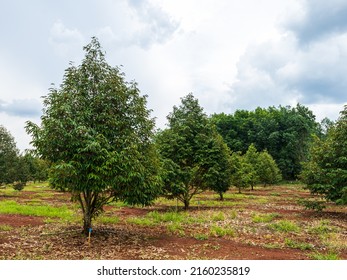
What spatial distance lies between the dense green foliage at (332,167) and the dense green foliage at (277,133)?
6368 centimetres

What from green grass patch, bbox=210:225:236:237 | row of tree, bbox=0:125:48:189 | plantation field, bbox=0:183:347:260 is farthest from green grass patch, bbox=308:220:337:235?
row of tree, bbox=0:125:48:189

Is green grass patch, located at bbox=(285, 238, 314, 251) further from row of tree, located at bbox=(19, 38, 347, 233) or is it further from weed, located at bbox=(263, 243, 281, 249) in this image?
row of tree, located at bbox=(19, 38, 347, 233)

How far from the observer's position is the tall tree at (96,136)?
11344 mm

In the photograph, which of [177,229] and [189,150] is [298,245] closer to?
[177,229]

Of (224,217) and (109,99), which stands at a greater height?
(109,99)

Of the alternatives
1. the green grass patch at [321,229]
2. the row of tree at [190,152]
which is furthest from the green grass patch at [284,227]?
the row of tree at [190,152]

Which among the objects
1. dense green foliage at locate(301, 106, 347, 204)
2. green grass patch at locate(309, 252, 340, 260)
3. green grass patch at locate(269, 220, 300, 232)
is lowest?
green grass patch at locate(309, 252, 340, 260)

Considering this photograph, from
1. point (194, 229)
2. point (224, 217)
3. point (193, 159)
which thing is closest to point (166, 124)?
point (193, 159)

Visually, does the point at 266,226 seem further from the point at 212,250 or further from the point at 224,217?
the point at 212,250

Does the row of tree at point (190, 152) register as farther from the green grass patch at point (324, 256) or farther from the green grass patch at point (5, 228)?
the green grass patch at point (324, 256)

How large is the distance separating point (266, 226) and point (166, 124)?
11396 mm

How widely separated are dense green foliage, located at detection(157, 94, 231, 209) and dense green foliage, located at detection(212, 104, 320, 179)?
65.1 meters

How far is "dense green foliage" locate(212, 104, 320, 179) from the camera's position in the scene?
8619cm

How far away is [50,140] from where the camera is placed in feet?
37.3
